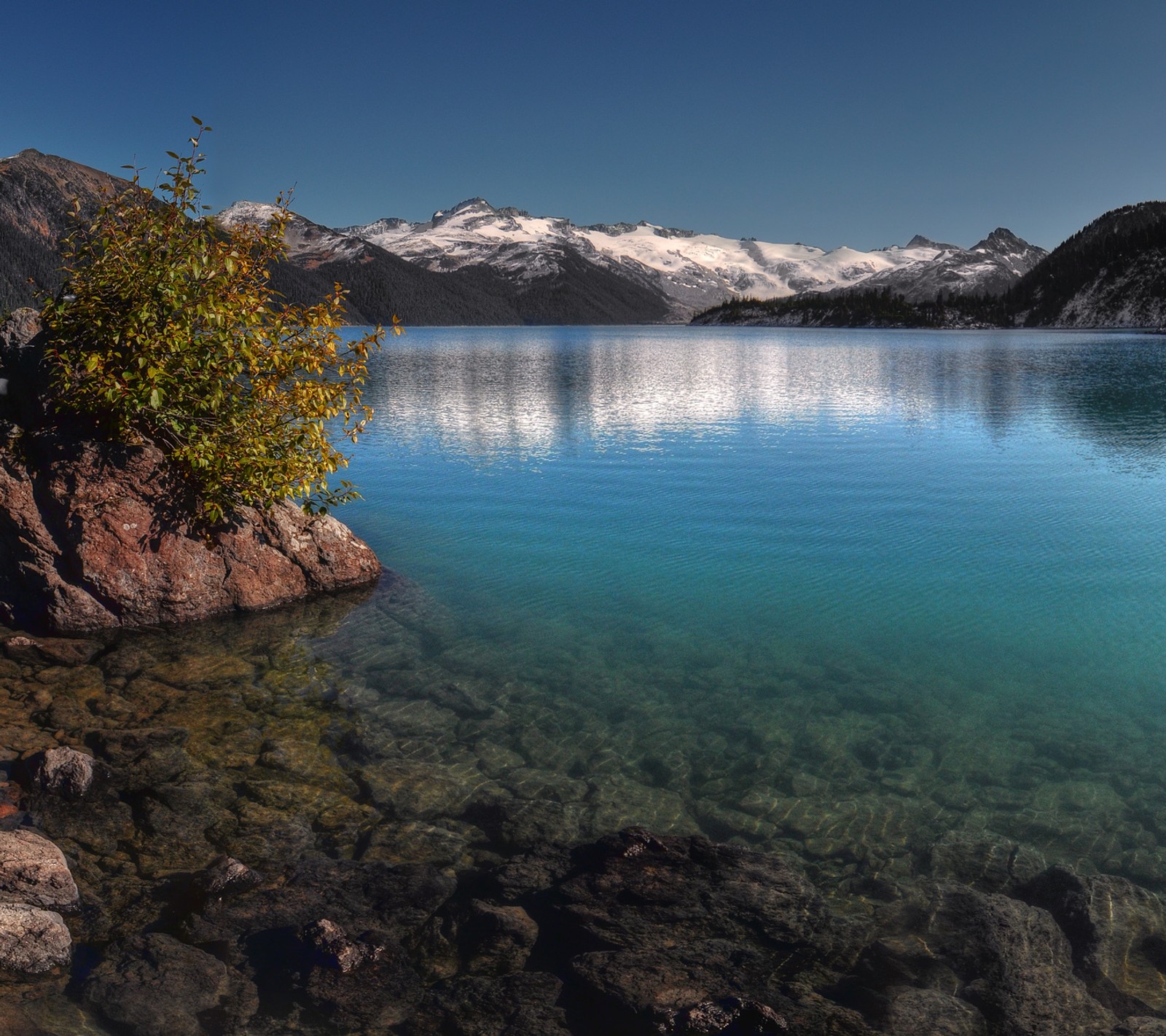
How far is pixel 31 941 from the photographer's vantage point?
797cm

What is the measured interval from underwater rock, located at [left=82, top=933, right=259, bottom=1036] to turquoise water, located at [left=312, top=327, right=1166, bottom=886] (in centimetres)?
336

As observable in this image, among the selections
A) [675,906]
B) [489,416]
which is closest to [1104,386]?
[489,416]

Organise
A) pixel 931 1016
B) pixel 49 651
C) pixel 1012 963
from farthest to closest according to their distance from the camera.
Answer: pixel 49 651 → pixel 1012 963 → pixel 931 1016

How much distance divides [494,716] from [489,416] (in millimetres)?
39848

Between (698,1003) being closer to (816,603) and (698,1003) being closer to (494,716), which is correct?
(494,716)

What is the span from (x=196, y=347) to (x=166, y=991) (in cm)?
1265

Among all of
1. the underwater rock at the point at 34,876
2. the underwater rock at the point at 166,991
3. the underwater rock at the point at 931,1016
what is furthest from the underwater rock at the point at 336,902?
the underwater rock at the point at 931,1016

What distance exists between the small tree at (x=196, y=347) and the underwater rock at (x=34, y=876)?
8.84 m

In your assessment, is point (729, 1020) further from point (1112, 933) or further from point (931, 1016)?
point (1112, 933)

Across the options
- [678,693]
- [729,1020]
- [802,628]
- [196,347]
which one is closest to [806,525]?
[802,628]

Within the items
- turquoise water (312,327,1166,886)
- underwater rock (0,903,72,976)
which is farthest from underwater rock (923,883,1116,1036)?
underwater rock (0,903,72,976)

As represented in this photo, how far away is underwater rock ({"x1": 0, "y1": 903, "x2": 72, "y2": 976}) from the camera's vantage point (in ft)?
25.7

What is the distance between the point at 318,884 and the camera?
9469 mm

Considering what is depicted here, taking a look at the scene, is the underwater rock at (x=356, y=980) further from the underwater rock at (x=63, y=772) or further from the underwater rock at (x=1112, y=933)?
the underwater rock at (x=1112, y=933)
